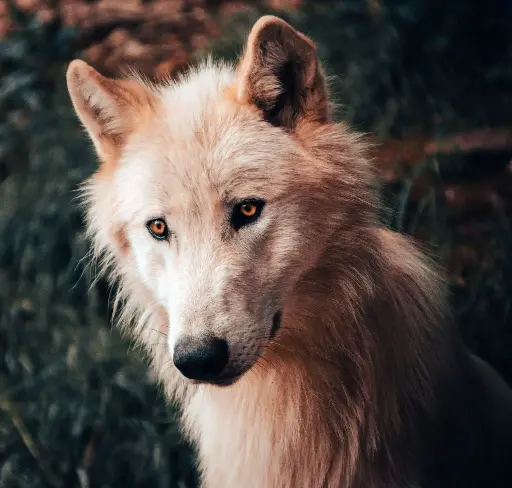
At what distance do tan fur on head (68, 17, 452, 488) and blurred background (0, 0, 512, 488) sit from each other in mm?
1172

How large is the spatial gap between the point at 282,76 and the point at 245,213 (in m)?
0.46

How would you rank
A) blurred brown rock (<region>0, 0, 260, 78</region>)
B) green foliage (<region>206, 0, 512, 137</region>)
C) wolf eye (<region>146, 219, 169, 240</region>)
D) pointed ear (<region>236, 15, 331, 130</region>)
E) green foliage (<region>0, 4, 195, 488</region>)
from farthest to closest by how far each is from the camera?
1. blurred brown rock (<region>0, 0, 260, 78</region>)
2. green foliage (<region>206, 0, 512, 137</region>)
3. green foliage (<region>0, 4, 195, 488</region>)
4. wolf eye (<region>146, 219, 169, 240</region>)
5. pointed ear (<region>236, 15, 331, 130</region>)

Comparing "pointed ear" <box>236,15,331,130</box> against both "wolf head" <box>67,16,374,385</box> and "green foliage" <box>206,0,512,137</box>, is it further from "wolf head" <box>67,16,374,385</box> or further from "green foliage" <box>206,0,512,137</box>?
"green foliage" <box>206,0,512,137</box>

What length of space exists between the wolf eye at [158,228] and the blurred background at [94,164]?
1433 mm

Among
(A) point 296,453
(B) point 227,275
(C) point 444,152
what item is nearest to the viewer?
(B) point 227,275

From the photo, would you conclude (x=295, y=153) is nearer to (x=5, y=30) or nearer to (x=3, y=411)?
(x=3, y=411)

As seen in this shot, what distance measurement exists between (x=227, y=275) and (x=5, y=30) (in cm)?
352

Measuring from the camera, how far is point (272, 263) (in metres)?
2.28

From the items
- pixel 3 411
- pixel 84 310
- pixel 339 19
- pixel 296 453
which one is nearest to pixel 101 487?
pixel 3 411

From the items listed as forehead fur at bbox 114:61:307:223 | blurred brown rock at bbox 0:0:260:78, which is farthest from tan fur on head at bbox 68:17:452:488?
blurred brown rock at bbox 0:0:260:78

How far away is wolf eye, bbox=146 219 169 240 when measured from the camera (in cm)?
240

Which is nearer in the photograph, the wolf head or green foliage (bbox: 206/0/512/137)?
the wolf head

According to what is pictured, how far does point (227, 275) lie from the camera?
2195 mm

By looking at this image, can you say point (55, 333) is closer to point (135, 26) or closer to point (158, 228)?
point (158, 228)
